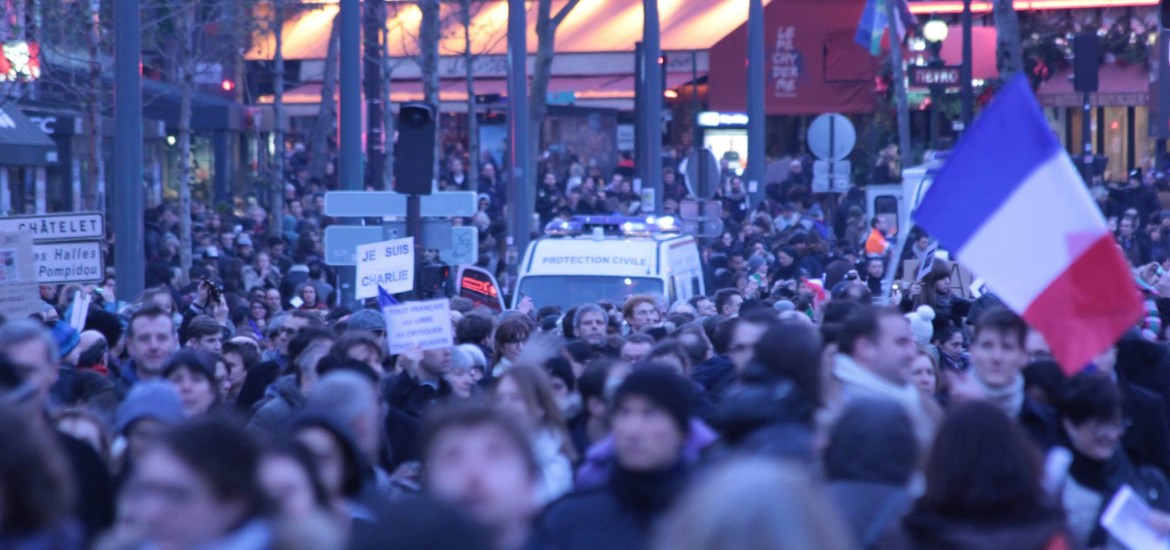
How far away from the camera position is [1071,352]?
7.14m

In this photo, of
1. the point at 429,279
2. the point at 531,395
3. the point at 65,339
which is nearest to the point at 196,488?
the point at 531,395

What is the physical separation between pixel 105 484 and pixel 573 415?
8.08 feet

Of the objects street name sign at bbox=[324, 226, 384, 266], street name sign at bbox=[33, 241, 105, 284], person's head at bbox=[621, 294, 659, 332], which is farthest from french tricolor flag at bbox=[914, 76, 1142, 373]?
street name sign at bbox=[324, 226, 384, 266]

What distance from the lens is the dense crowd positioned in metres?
4.41

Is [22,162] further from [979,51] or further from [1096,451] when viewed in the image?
[979,51]

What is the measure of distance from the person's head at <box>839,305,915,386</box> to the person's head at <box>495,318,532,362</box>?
4142 millimetres

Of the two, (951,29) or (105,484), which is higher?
(951,29)

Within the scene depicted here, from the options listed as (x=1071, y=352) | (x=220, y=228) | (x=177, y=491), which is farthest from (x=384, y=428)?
(x=220, y=228)

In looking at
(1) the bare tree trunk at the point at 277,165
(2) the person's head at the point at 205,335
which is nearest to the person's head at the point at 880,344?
(2) the person's head at the point at 205,335

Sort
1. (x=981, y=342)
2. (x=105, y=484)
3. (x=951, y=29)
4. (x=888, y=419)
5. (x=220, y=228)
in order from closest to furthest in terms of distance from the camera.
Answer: (x=888, y=419) < (x=105, y=484) < (x=981, y=342) < (x=220, y=228) < (x=951, y=29)

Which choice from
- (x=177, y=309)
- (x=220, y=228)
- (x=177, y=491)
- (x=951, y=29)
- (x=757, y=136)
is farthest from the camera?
(x=951, y=29)

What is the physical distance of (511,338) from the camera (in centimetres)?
1079

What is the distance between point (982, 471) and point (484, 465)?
138 centimetres

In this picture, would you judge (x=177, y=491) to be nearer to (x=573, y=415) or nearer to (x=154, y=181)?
(x=573, y=415)
